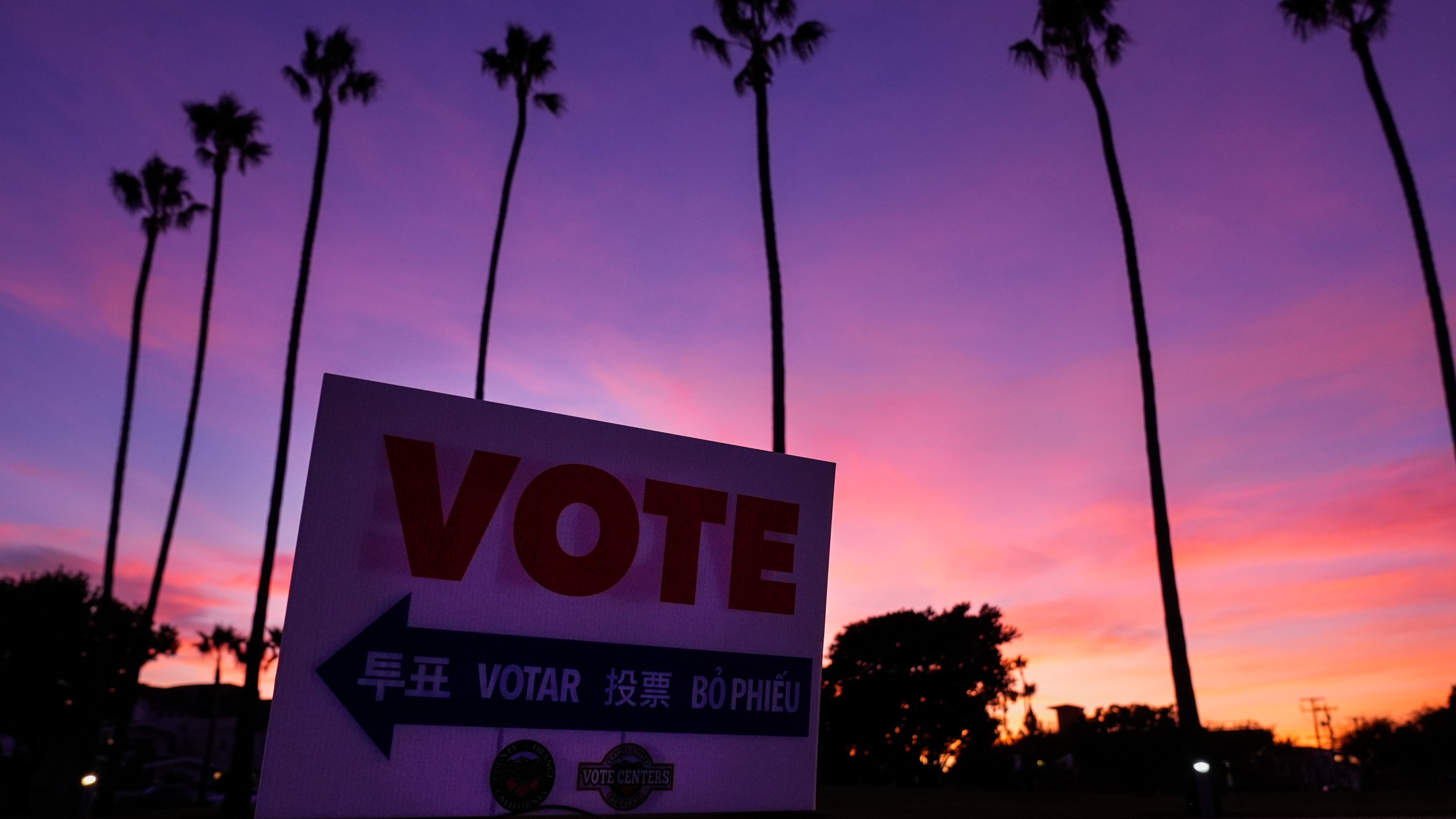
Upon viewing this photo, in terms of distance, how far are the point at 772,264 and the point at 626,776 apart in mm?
13099

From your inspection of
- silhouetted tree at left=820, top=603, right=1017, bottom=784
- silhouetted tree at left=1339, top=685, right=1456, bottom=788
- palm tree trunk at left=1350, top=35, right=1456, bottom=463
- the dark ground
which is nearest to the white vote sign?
the dark ground

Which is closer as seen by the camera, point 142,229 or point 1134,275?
point 1134,275

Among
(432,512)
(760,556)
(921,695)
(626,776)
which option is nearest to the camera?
(432,512)

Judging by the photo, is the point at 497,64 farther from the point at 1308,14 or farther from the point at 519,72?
the point at 1308,14

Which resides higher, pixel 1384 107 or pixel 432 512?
pixel 1384 107

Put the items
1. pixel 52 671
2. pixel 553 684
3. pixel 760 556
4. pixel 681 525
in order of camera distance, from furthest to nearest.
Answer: pixel 52 671
pixel 760 556
pixel 681 525
pixel 553 684

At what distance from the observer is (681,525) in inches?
589

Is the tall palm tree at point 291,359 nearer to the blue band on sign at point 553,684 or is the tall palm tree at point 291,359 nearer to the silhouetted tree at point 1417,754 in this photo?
the blue band on sign at point 553,684

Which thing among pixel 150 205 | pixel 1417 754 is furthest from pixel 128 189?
pixel 1417 754

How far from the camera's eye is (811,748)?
15305 millimetres

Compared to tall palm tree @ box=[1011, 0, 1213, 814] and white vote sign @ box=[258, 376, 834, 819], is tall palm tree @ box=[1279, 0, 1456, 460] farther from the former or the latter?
white vote sign @ box=[258, 376, 834, 819]

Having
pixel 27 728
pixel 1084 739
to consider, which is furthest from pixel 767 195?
pixel 1084 739

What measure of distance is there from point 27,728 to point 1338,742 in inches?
4141

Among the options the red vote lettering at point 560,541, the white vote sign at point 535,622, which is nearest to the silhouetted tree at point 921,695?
the white vote sign at point 535,622
